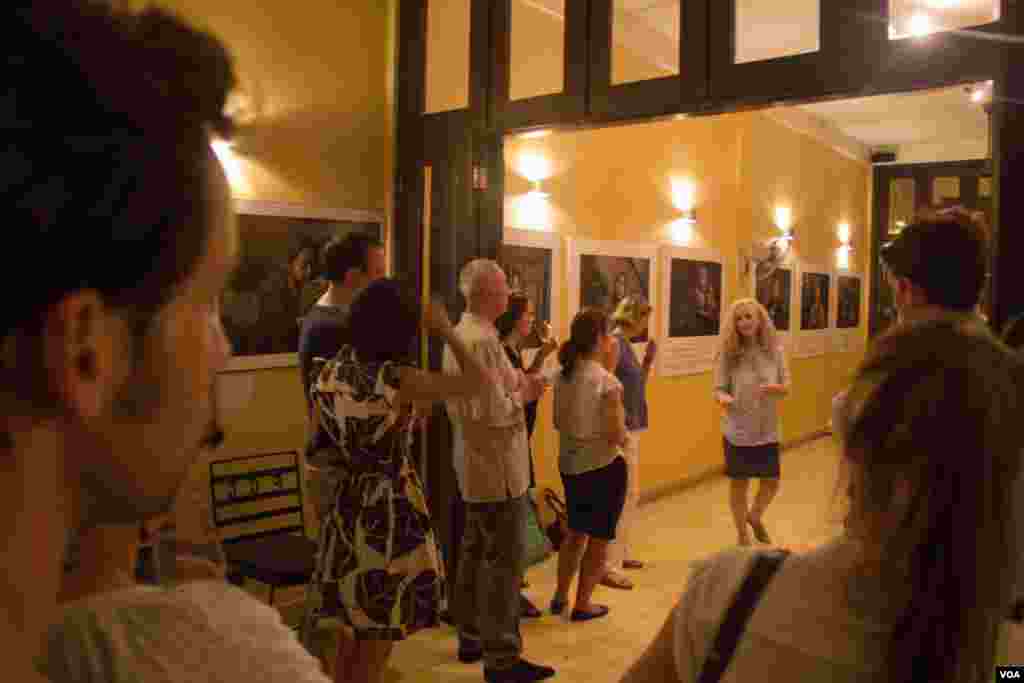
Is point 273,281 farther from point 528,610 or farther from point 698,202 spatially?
point 698,202

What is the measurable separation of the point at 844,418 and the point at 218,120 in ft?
2.69

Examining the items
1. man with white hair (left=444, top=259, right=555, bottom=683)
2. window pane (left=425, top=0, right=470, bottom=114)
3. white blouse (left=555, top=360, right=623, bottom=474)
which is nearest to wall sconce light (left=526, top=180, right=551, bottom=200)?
window pane (left=425, top=0, right=470, bottom=114)

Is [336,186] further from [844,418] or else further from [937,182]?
[937,182]

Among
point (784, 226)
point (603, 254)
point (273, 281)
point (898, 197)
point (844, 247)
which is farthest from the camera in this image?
point (898, 197)

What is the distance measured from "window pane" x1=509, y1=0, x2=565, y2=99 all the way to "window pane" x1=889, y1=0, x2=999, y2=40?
2634 millimetres

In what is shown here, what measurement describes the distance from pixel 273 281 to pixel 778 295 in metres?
7.22

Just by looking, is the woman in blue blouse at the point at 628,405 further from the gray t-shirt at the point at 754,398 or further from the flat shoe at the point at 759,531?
the flat shoe at the point at 759,531

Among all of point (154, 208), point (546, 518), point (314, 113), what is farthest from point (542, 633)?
point (154, 208)

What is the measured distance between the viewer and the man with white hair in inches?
151

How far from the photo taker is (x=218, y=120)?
1.82 feet

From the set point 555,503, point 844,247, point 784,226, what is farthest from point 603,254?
point 844,247

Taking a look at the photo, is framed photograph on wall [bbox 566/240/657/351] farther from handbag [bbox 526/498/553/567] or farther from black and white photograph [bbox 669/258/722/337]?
handbag [bbox 526/498/553/567]

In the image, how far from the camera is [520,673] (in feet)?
12.7

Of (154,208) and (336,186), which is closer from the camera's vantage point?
(154,208)
